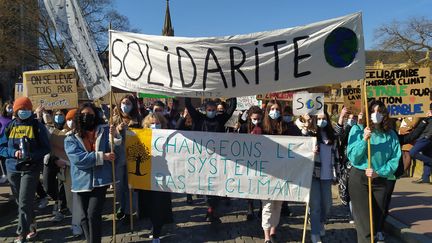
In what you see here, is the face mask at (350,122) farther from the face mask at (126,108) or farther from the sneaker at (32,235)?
the sneaker at (32,235)

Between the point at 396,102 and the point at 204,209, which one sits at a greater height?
the point at 396,102

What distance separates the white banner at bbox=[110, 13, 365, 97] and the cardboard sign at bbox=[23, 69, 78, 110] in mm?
3982

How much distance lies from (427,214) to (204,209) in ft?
12.0

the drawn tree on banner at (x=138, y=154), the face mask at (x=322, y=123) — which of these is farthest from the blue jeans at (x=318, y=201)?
the drawn tree on banner at (x=138, y=154)

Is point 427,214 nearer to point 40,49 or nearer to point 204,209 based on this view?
point 204,209

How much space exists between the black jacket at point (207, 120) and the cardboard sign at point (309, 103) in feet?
4.23

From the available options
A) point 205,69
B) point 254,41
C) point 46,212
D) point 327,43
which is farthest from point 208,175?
point 46,212

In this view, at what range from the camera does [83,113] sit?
5.00 metres

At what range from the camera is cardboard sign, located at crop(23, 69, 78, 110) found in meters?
8.34

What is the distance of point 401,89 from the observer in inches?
277

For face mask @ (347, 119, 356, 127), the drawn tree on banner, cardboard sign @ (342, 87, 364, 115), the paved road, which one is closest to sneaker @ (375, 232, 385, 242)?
the paved road

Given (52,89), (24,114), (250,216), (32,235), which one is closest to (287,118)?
(250,216)

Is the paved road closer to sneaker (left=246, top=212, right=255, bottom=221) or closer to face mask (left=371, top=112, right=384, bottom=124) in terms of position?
sneaker (left=246, top=212, right=255, bottom=221)

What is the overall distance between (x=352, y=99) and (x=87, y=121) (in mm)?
4473
